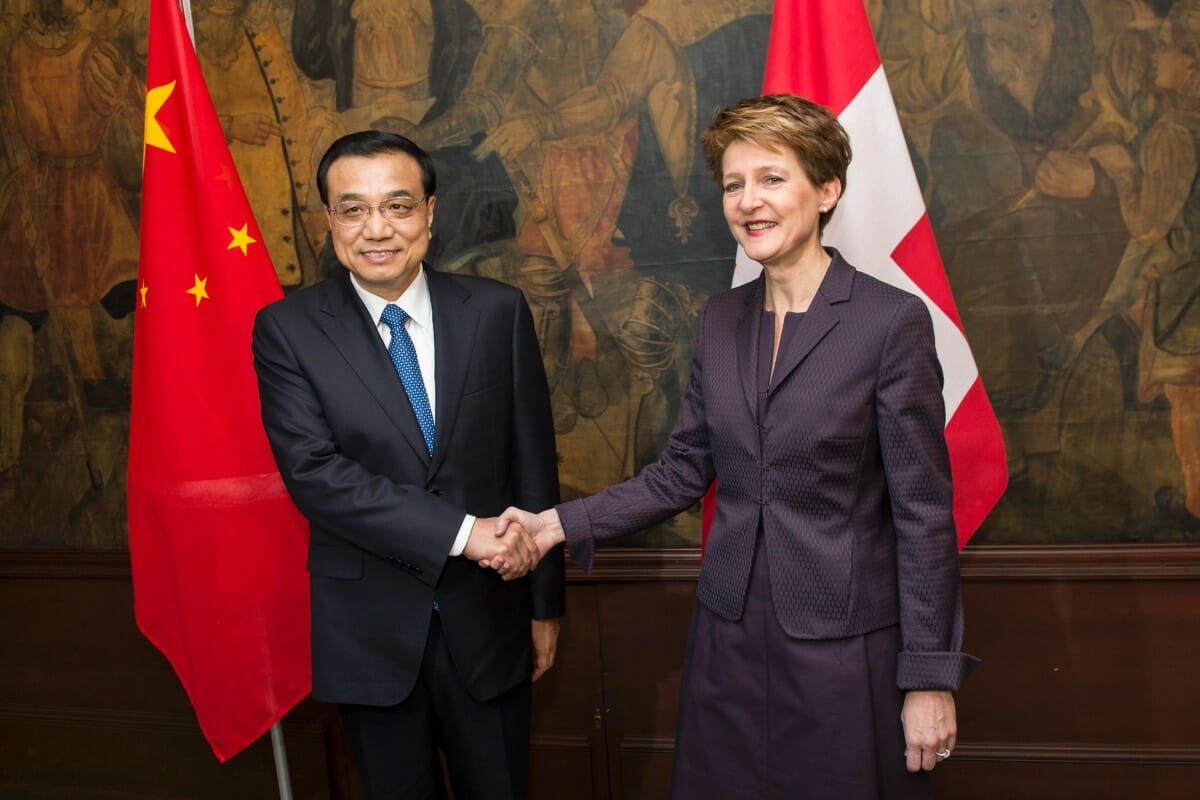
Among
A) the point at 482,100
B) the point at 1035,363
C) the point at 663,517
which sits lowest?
the point at 663,517

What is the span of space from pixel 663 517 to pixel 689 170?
4.15ft

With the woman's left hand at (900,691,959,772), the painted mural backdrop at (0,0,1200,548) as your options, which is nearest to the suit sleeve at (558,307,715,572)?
the woman's left hand at (900,691,959,772)

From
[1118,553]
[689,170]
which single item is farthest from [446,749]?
[1118,553]

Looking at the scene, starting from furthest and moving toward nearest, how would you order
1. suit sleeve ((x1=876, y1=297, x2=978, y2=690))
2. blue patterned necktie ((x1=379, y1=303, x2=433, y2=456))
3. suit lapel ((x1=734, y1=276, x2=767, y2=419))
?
blue patterned necktie ((x1=379, y1=303, x2=433, y2=456)) → suit lapel ((x1=734, y1=276, x2=767, y2=419)) → suit sleeve ((x1=876, y1=297, x2=978, y2=690))

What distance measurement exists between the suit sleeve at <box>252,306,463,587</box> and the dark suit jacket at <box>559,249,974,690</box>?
26.2 inches

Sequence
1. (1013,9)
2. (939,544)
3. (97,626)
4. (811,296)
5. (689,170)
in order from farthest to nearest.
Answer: (97,626) < (689,170) < (1013,9) < (811,296) < (939,544)

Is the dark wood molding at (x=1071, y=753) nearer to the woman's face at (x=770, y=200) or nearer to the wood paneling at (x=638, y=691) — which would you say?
the wood paneling at (x=638, y=691)

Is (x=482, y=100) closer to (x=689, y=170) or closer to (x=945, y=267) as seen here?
(x=689, y=170)

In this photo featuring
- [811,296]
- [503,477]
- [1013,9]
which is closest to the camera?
[811,296]

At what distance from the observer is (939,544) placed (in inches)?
76.8

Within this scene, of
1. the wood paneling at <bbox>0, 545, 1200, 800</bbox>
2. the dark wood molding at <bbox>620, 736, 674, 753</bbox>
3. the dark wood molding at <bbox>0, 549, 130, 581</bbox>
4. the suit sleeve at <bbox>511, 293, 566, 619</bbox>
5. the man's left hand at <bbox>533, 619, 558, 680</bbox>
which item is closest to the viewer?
the suit sleeve at <bbox>511, 293, 566, 619</bbox>

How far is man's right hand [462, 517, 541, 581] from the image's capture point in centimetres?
226

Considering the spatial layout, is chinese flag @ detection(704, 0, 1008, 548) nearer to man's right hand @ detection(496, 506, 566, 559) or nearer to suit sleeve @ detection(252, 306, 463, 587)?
man's right hand @ detection(496, 506, 566, 559)

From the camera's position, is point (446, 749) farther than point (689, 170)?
No
